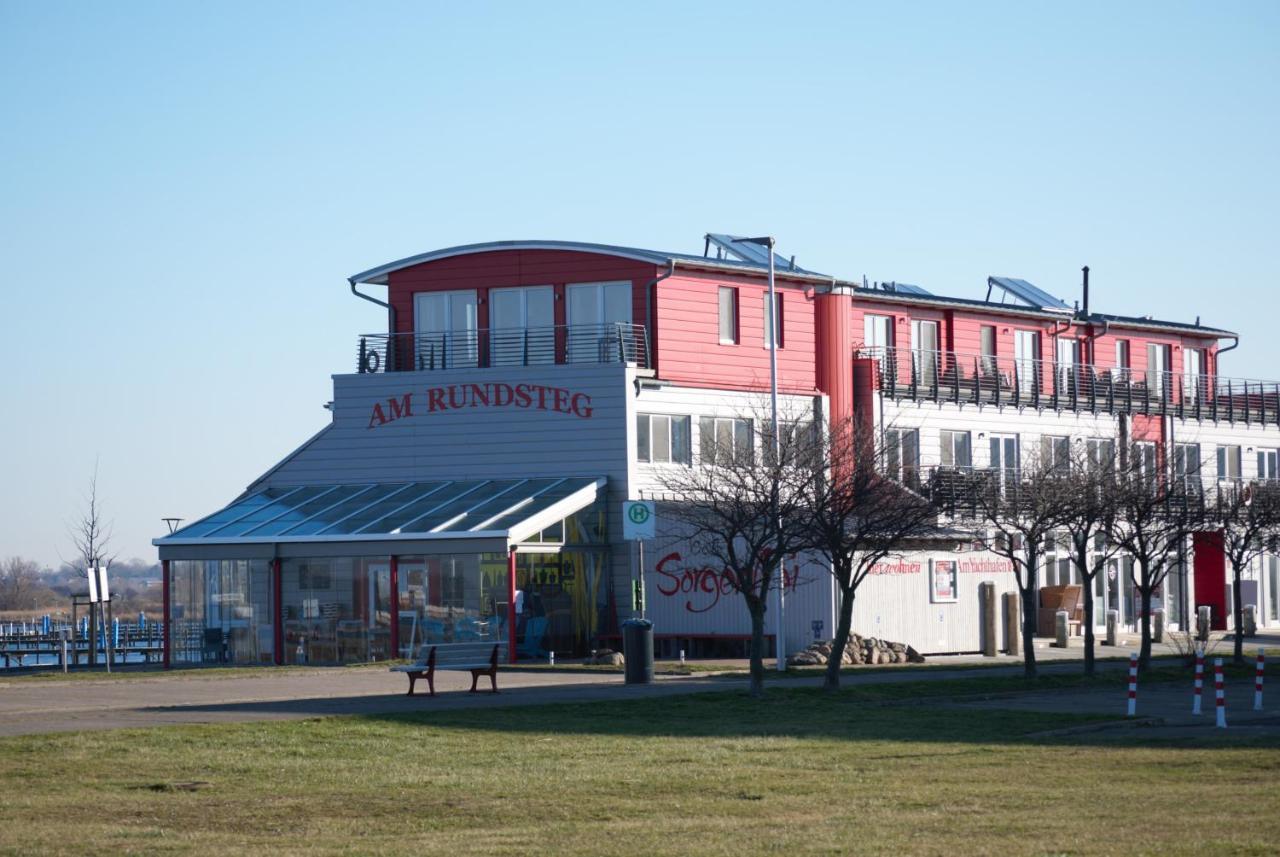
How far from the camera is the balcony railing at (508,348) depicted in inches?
1799

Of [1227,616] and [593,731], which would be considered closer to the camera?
[593,731]

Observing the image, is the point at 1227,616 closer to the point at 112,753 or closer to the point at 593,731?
the point at 593,731

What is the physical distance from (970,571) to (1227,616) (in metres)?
15.6

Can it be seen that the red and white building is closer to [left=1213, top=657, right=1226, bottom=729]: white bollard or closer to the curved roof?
the curved roof

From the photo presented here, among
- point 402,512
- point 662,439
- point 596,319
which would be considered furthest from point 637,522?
point 596,319

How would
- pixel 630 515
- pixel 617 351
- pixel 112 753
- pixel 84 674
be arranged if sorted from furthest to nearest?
pixel 617 351
pixel 84 674
pixel 630 515
pixel 112 753

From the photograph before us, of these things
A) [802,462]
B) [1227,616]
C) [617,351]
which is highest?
[617,351]

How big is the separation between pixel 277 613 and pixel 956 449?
18916 mm

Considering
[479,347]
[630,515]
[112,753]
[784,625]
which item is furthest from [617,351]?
[112,753]

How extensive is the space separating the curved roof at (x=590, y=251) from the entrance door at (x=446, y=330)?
36.8 inches

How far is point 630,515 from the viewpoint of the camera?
1340 inches

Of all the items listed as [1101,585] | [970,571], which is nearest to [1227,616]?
[1101,585]

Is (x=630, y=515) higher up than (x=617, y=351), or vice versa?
(x=617, y=351)

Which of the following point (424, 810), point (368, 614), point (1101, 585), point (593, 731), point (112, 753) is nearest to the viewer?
point (424, 810)
